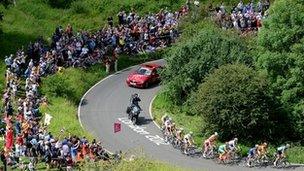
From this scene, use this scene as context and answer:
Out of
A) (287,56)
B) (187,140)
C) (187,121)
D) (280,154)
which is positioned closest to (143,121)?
(187,121)

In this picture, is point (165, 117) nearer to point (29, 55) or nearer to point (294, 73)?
point (294, 73)

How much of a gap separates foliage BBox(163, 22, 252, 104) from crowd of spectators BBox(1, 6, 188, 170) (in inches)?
287

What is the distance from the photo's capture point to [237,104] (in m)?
45.6

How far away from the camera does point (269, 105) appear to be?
154 feet

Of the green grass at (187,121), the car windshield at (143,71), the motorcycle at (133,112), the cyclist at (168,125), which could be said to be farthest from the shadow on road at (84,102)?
the cyclist at (168,125)

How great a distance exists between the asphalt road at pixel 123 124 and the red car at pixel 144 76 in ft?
1.65

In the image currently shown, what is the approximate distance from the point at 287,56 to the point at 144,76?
12.5m

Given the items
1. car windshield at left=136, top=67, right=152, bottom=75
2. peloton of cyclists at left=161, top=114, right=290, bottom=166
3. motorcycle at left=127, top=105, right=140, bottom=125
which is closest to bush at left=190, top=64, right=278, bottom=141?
peloton of cyclists at left=161, top=114, right=290, bottom=166

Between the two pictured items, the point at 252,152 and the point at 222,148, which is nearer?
the point at 252,152

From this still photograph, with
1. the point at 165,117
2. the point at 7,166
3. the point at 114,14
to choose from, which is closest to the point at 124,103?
the point at 165,117

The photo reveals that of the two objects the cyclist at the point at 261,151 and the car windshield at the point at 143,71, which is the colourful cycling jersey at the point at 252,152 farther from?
the car windshield at the point at 143,71

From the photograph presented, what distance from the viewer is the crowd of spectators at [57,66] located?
132ft

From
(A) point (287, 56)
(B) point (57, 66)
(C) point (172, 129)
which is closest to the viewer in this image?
(C) point (172, 129)

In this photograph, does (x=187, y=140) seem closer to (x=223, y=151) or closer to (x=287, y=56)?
(x=223, y=151)
